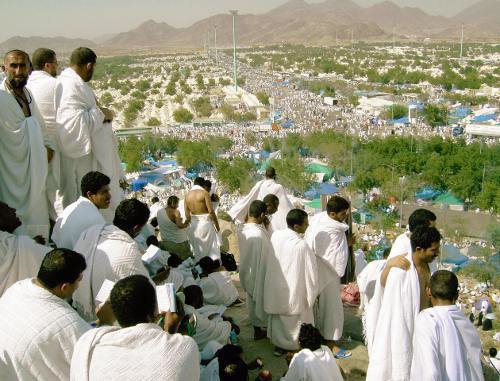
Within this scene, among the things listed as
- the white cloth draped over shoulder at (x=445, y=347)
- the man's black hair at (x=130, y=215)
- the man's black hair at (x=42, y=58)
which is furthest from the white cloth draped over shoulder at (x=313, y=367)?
the man's black hair at (x=42, y=58)

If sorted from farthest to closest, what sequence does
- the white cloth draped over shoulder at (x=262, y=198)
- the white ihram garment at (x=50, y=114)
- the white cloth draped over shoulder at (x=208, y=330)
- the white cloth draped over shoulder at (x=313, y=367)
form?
1. the white cloth draped over shoulder at (x=262, y=198)
2. the white ihram garment at (x=50, y=114)
3. the white cloth draped over shoulder at (x=208, y=330)
4. the white cloth draped over shoulder at (x=313, y=367)

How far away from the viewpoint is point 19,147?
127 inches

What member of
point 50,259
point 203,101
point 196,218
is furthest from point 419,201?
point 203,101

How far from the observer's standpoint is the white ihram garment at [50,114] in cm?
366

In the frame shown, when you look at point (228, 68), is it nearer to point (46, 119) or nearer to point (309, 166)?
point (309, 166)

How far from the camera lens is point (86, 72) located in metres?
3.62

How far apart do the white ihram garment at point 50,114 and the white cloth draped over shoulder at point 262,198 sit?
1.86 metres

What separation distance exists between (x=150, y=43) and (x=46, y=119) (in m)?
159

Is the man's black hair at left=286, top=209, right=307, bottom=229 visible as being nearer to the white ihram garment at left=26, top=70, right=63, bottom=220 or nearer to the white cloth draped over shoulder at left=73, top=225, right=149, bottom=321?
the white cloth draped over shoulder at left=73, top=225, right=149, bottom=321

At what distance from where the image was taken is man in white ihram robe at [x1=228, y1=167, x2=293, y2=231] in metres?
5.27

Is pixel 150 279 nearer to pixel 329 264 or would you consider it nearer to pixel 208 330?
pixel 208 330

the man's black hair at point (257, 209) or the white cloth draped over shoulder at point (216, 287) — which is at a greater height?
the man's black hair at point (257, 209)

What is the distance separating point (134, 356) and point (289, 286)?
204 cm

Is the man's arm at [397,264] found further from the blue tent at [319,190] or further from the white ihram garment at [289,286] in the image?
the blue tent at [319,190]
